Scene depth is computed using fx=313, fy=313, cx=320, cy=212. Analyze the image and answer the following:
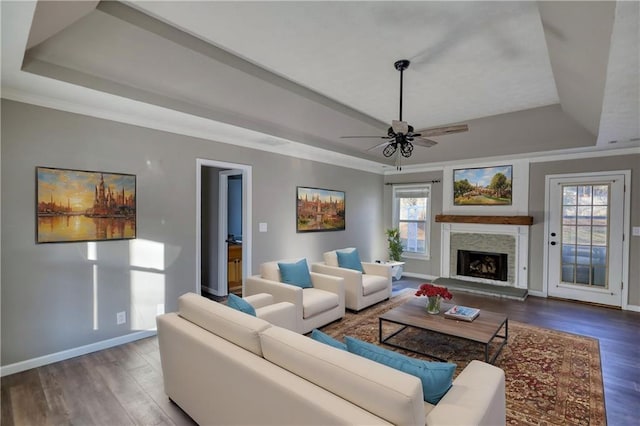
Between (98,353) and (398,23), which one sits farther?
(98,353)

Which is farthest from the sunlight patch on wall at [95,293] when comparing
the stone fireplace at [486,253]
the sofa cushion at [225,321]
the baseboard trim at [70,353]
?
the stone fireplace at [486,253]

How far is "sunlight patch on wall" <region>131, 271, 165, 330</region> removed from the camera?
11.4ft

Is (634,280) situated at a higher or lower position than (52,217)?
lower

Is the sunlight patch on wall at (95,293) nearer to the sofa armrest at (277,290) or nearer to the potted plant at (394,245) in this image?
the sofa armrest at (277,290)

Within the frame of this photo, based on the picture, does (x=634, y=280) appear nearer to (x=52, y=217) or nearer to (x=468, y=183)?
(x=468, y=183)

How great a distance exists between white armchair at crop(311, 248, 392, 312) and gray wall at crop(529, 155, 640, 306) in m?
2.81

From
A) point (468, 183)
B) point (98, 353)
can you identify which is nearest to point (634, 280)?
point (468, 183)

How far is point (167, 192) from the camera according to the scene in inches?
148

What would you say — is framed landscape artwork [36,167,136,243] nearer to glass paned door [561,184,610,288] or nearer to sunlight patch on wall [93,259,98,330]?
sunlight patch on wall [93,259,98,330]

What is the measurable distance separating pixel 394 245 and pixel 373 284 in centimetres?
245

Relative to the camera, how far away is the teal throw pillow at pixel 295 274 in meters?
3.97

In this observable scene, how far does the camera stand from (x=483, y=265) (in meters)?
6.18

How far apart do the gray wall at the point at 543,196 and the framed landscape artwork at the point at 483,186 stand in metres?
0.39

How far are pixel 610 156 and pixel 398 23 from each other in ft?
15.9
